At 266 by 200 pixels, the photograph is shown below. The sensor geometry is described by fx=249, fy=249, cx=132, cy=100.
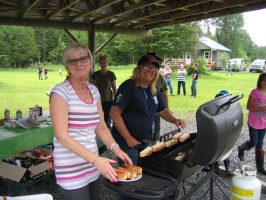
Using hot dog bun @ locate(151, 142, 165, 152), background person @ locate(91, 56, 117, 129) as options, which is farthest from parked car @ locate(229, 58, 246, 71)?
hot dog bun @ locate(151, 142, 165, 152)

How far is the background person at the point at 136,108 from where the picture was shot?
210cm

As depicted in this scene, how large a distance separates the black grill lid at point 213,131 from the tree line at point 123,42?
21299 millimetres

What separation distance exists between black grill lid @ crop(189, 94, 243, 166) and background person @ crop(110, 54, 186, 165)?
0.63m

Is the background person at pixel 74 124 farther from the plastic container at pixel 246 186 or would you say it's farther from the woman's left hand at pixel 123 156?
the plastic container at pixel 246 186

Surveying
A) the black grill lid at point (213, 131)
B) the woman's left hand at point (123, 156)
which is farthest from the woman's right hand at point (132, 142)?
the black grill lid at point (213, 131)

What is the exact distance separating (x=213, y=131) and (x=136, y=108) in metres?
0.79

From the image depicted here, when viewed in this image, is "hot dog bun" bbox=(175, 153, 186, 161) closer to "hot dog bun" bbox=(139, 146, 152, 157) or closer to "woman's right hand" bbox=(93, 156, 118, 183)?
"hot dog bun" bbox=(139, 146, 152, 157)

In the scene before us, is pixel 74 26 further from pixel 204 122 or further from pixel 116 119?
pixel 204 122

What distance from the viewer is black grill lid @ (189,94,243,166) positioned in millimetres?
1501

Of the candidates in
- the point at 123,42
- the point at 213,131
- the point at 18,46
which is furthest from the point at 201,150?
the point at 18,46

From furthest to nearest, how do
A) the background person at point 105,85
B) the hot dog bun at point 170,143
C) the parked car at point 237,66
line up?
the parked car at point 237,66
the background person at point 105,85
the hot dog bun at point 170,143

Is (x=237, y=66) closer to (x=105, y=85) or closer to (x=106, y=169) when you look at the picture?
(x=105, y=85)

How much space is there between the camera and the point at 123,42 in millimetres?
26109

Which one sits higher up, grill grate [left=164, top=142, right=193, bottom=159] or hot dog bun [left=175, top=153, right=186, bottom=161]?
hot dog bun [left=175, top=153, right=186, bottom=161]
